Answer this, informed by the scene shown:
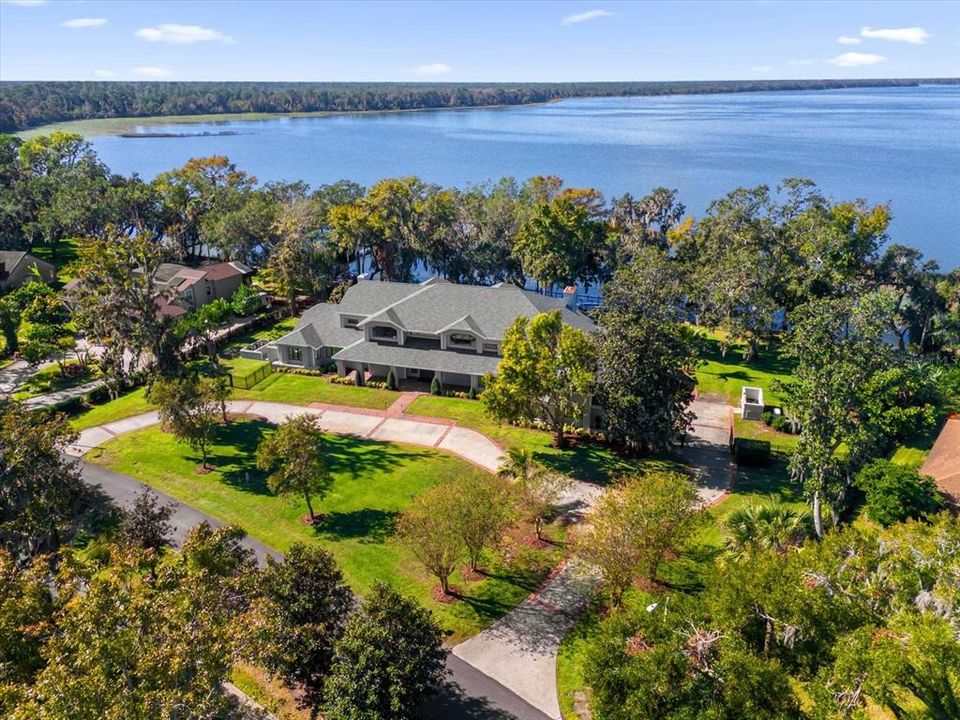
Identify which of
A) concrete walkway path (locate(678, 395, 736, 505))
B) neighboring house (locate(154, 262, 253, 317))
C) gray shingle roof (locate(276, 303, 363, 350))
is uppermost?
neighboring house (locate(154, 262, 253, 317))

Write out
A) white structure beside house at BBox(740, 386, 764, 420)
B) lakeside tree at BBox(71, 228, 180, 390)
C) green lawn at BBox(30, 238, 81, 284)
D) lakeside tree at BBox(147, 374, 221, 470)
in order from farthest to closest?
green lawn at BBox(30, 238, 81, 284) → white structure beside house at BBox(740, 386, 764, 420) → lakeside tree at BBox(71, 228, 180, 390) → lakeside tree at BBox(147, 374, 221, 470)

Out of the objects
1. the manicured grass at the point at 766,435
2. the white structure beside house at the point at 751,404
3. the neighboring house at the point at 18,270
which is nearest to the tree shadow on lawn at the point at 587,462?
the manicured grass at the point at 766,435

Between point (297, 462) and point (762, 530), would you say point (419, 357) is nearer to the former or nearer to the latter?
point (297, 462)

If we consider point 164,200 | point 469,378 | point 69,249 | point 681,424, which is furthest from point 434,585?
point 69,249

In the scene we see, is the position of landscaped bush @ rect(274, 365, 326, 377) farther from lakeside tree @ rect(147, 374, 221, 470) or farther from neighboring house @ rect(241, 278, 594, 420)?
lakeside tree @ rect(147, 374, 221, 470)

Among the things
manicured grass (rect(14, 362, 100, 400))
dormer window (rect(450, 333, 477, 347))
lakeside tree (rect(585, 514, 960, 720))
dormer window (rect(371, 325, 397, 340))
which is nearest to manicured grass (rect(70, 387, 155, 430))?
manicured grass (rect(14, 362, 100, 400))

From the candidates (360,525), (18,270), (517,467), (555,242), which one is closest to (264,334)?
(555,242)

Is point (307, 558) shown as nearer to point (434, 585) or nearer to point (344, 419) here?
point (434, 585)
